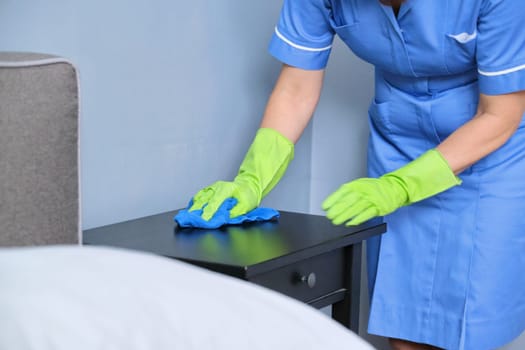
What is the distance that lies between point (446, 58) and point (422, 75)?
81mm

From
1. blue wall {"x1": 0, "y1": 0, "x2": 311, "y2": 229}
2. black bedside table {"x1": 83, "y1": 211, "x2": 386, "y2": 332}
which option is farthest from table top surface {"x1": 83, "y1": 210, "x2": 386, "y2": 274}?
blue wall {"x1": 0, "y1": 0, "x2": 311, "y2": 229}

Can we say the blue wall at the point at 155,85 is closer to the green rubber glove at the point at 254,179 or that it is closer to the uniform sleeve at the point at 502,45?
the green rubber glove at the point at 254,179

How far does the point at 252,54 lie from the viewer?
229 cm

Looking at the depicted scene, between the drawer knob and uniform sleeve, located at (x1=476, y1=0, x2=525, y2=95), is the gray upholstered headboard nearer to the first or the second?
the drawer knob

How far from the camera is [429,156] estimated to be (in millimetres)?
1816

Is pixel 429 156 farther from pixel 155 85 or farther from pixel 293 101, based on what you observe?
pixel 155 85

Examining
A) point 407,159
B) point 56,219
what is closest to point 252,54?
point 407,159

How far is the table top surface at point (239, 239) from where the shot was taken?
1494 millimetres

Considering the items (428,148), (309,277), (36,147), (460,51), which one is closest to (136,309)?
(36,147)

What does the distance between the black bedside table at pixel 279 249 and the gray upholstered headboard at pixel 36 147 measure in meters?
0.33

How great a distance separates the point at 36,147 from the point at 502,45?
3.12ft

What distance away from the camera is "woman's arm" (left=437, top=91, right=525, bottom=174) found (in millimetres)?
1798

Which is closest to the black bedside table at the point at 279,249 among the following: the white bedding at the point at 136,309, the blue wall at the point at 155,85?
the blue wall at the point at 155,85

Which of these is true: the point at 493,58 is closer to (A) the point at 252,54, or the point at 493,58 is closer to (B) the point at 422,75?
(B) the point at 422,75
